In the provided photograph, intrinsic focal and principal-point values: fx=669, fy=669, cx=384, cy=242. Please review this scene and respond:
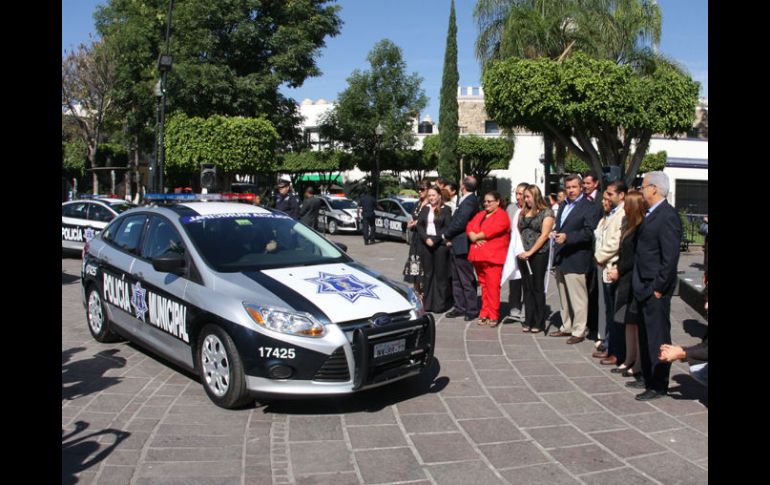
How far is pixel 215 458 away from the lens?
14.1 feet

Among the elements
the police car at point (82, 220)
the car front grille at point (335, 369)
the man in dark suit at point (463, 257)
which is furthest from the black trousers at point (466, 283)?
the police car at point (82, 220)

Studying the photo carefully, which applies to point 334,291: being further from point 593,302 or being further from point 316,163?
point 316,163

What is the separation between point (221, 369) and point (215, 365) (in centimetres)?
9

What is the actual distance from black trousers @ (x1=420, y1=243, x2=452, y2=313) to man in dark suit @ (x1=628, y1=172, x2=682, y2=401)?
149 inches

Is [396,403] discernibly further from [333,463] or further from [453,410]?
[333,463]

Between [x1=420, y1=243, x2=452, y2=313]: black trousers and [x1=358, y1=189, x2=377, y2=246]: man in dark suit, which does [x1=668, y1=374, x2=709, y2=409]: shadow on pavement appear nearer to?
[x1=420, y1=243, x2=452, y2=313]: black trousers

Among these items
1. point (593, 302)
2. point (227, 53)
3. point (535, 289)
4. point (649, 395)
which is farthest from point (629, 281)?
point (227, 53)

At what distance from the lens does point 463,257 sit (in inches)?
345

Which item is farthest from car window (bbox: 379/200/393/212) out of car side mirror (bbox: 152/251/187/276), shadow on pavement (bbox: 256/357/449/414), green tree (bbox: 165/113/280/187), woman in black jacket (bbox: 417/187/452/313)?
car side mirror (bbox: 152/251/187/276)

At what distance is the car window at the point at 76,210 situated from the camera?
15172 mm

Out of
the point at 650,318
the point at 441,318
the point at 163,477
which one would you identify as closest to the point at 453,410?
the point at 650,318

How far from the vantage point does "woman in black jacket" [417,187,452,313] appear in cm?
915

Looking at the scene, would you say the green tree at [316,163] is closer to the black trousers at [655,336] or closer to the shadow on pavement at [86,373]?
the shadow on pavement at [86,373]
